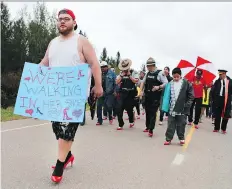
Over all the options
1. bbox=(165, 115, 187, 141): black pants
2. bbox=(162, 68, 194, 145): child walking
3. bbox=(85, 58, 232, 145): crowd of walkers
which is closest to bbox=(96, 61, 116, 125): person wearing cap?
bbox=(85, 58, 232, 145): crowd of walkers

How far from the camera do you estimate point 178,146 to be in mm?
6934

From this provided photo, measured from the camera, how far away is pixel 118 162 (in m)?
5.21

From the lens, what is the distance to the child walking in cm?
712

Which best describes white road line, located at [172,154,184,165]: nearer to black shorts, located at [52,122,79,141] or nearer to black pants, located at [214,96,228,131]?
black shorts, located at [52,122,79,141]

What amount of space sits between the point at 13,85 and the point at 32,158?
38.1 metres

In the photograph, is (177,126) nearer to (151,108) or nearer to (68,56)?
(151,108)

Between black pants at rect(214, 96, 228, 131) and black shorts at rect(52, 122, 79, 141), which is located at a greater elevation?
black shorts at rect(52, 122, 79, 141)

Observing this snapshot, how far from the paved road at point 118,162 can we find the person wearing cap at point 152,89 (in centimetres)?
52

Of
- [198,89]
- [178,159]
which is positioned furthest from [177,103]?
[198,89]

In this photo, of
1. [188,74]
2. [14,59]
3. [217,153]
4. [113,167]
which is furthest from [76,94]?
[14,59]

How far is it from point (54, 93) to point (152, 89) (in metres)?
4.36

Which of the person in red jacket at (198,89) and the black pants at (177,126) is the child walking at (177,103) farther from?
the person in red jacket at (198,89)

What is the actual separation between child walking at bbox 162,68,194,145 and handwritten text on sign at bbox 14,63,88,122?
11.8 ft

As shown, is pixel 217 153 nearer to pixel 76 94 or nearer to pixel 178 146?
pixel 178 146
